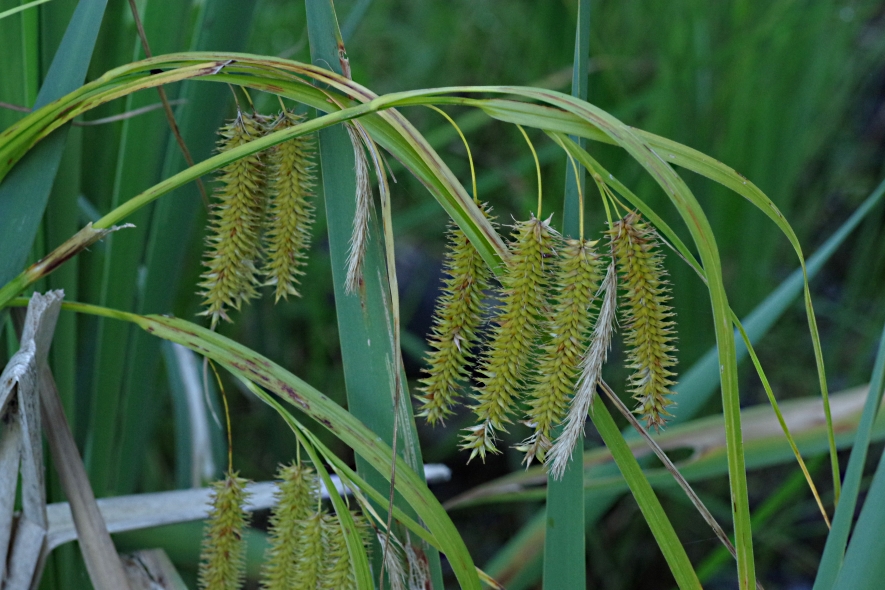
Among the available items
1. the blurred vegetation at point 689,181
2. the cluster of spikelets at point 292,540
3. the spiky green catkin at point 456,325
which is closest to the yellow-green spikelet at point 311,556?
the cluster of spikelets at point 292,540

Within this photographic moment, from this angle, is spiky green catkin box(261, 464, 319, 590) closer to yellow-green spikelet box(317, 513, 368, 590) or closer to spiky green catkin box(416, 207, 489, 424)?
yellow-green spikelet box(317, 513, 368, 590)

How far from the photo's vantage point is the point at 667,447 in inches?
42.3

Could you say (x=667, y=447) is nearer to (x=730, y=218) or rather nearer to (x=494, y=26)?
(x=730, y=218)

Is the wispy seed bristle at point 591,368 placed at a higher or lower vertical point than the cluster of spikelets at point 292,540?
higher

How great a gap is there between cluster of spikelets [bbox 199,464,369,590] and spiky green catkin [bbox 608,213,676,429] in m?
0.27

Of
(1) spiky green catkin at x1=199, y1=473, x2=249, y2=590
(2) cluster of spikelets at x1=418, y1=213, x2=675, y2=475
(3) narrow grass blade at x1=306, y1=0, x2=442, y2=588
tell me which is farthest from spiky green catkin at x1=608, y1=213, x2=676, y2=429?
(1) spiky green catkin at x1=199, y1=473, x2=249, y2=590

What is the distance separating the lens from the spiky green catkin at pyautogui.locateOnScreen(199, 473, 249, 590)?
2.06ft

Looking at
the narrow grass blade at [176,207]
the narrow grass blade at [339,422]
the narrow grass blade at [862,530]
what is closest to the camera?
the narrow grass blade at [862,530]

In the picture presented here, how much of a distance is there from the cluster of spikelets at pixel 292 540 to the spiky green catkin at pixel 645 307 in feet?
0.88

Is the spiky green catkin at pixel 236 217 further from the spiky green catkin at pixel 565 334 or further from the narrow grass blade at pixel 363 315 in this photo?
the spiky green catkin at pixel 565 334

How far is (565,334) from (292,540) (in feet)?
1.00

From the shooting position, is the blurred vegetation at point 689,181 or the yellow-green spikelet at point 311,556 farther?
the blurred vegetation at point 689,181

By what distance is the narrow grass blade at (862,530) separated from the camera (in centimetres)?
45

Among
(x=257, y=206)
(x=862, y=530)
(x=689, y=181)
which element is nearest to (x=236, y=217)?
(x=257, y=206)
